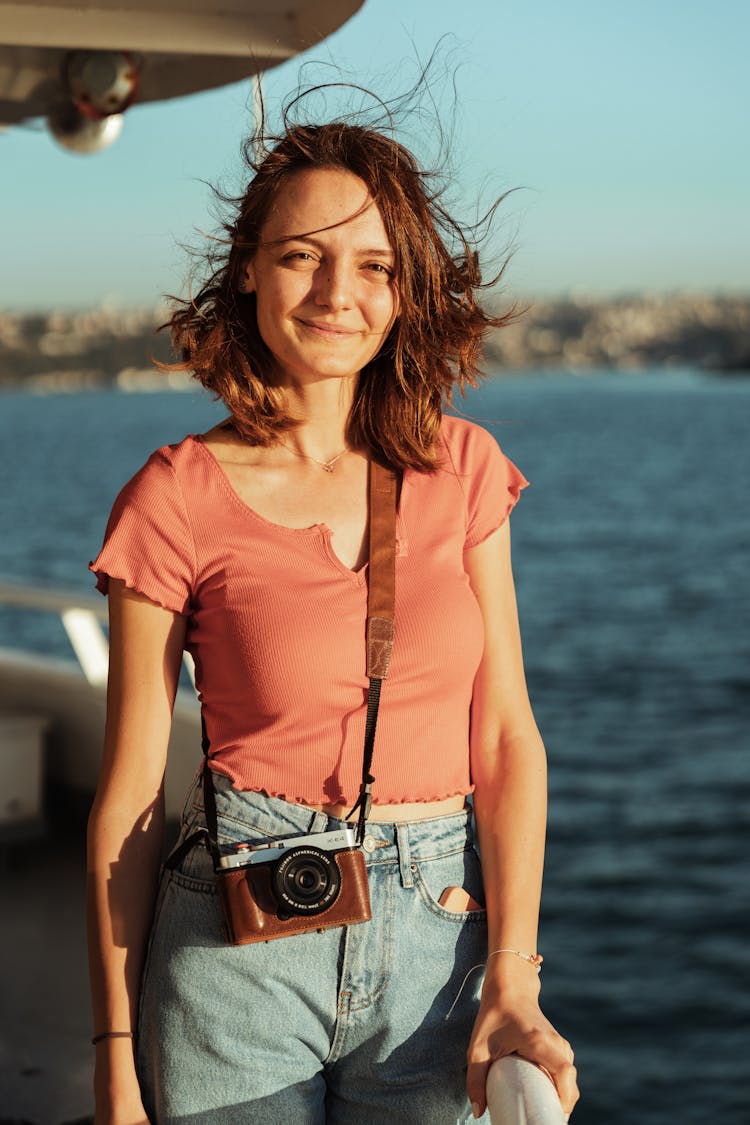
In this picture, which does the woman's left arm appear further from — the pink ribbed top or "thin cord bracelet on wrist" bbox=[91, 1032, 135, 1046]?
"thin cord bracelet on wrist" bbox=[91, 1032, 135, 1046]

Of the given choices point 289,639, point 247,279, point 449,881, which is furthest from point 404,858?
point 247,279

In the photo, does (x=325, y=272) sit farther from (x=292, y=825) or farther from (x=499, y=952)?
(x=499, y=952)

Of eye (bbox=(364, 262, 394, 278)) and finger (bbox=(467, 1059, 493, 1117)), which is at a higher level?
eye (bbox=(364, 262, 394, 278))

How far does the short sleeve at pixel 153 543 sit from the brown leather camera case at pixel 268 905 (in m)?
0.31

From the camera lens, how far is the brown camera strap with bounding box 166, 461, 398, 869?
1.52m

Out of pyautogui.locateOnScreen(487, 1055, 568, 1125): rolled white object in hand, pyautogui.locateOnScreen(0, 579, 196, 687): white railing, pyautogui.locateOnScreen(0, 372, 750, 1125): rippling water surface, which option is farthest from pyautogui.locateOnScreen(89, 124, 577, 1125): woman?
pyautogui.locateOnScreen(0, 579, 196, 687): white railing

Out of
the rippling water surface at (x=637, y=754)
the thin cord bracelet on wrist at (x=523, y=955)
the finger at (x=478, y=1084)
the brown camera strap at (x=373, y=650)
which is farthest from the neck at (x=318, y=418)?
the finger at (x=478, y=1084)

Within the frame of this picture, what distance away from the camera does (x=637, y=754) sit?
12078 mm

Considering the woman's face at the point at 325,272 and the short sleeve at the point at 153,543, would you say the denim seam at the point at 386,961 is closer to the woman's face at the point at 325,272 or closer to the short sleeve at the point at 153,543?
the short sleeve at the point at 153,543

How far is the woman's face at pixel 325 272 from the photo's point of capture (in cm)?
161

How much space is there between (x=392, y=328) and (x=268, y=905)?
0.72m

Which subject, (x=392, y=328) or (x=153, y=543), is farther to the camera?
(x=392, y=328)

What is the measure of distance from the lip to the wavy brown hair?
9 cm

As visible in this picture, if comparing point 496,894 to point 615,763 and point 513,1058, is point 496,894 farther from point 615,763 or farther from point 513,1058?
point 615,763
